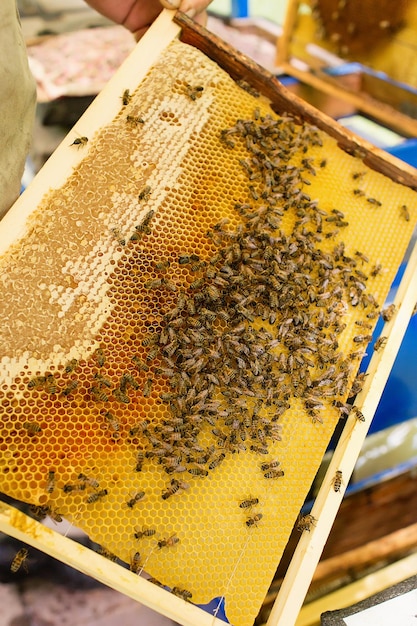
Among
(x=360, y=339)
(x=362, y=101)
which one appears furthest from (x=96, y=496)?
(x=362, y=101)

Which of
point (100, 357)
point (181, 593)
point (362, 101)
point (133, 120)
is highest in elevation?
point (362, 101)

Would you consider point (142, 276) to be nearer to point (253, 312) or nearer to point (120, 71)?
point (253, 312)

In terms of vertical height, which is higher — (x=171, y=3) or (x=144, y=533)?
(x=171, y=3)

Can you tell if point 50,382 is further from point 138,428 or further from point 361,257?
point 361,257

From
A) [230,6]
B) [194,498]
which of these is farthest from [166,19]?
[230,6]

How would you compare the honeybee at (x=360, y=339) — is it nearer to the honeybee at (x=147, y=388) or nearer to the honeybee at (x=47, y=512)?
the honeybee at (x=147, y=388)

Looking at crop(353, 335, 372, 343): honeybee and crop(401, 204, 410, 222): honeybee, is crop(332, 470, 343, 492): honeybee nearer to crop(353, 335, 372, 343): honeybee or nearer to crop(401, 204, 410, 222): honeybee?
crop(353, 335, 372, 343): honeybee

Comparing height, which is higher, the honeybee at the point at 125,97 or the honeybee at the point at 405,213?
the honeybee at the point at 405,213

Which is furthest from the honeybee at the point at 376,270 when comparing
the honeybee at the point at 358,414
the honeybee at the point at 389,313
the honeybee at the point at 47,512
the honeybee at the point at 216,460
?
→ the honeybee at the point at 47,512
